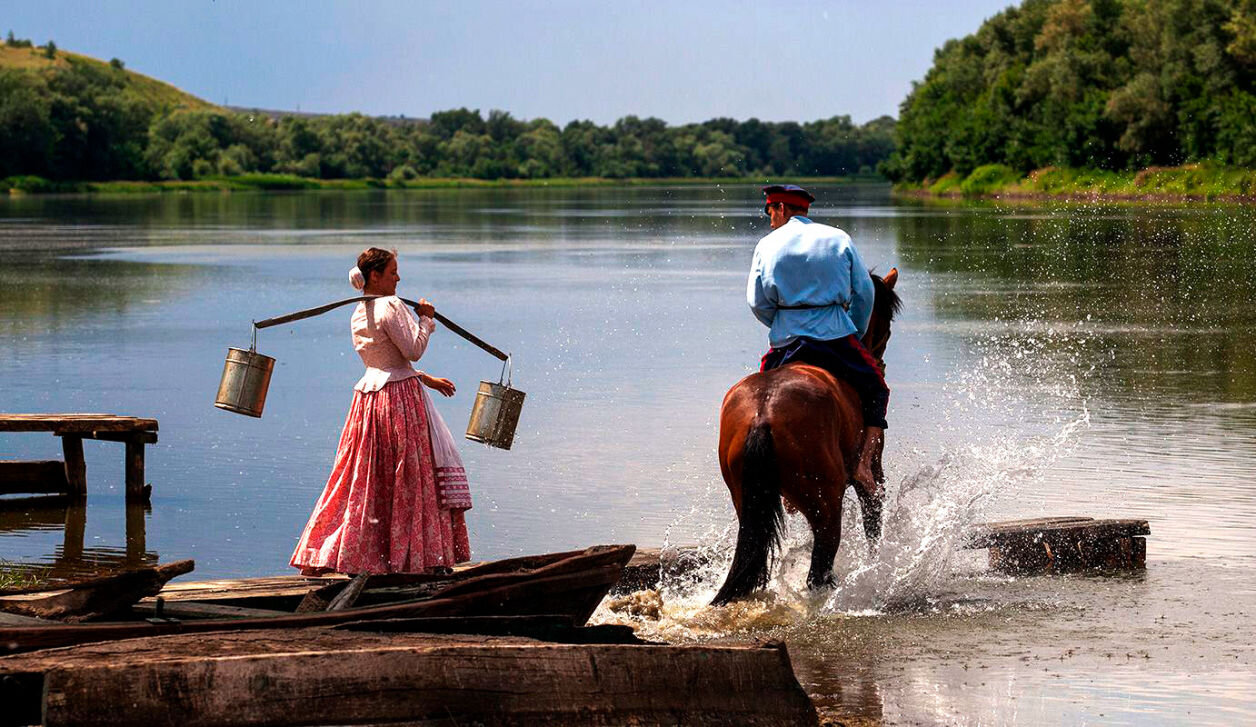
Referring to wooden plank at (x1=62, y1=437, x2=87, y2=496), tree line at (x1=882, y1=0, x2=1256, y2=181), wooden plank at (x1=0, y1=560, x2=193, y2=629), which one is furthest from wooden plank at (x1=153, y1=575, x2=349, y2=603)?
tree line at (x1=882, y1=0, x2=1256, y2=181)

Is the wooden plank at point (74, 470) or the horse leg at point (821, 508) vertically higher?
the horse leg at point (821, 508)

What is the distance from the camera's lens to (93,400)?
17.1 m

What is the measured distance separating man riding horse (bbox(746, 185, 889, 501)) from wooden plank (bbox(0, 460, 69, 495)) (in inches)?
224

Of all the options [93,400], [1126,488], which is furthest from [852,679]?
[93,400]

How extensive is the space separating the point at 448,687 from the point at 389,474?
2858 millimetres

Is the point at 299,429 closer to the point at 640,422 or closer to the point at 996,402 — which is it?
the point at 640,422

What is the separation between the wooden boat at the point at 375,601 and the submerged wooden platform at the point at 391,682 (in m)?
0.30

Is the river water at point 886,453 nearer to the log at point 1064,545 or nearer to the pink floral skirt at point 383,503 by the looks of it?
the log at point 1064,545

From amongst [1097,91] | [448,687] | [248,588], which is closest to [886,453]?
[248,588]

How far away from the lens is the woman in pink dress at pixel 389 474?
8.65 m

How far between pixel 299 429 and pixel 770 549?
763 cm

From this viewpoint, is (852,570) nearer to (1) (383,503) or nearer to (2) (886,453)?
(1) (383,503)

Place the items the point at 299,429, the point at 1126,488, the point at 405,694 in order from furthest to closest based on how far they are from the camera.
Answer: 1. the point at 299,429
2. the point at 1126,488
3. the point at 405,694

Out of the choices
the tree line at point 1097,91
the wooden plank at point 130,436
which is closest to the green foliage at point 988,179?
the tree line at point 1097,91
